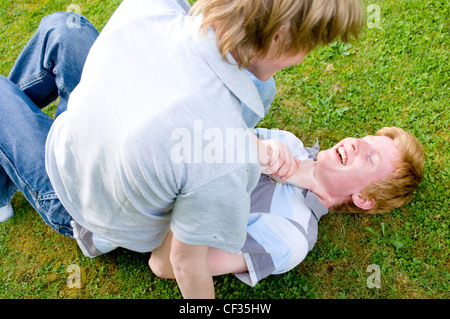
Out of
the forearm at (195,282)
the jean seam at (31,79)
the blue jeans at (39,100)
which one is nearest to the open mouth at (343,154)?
the forearm at (195,282)

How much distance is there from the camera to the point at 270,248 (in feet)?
8.39

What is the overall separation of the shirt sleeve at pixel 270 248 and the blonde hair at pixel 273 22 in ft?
4.60

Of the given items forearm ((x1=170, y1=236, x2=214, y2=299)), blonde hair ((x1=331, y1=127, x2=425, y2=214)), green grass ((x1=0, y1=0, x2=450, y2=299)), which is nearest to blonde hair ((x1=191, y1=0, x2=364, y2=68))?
forearm ((x1=170, y1=236, x2=214, y2=299))

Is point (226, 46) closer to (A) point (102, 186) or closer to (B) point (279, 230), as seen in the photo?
(A) point (102, 186)

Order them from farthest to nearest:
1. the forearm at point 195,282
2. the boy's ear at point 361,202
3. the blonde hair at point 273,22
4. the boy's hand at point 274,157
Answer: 1. the boy's ear at point 361,202
2. the boy's hand at point 274,157
3. the forearm at point 195,282
4. the blonde hair at point 273,22

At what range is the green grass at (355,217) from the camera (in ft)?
9.37

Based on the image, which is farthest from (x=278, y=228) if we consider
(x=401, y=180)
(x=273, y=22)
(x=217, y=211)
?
(x=273, y=22)

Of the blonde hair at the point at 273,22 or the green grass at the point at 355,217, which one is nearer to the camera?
the blonde hair at the point at 273,22

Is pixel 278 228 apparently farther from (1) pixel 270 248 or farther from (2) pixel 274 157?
(2) pixel 274 157

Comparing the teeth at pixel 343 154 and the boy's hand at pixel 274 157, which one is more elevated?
the boy's hand at pixel 274 157

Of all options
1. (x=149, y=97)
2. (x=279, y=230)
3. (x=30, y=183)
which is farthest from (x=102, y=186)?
(x=279, y=230)

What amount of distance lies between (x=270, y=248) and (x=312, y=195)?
545 millimetres

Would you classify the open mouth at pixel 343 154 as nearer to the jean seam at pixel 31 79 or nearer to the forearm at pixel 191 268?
the forearm at pixel 191 268
